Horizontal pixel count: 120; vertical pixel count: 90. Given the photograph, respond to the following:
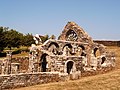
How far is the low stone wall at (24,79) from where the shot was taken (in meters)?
16.8

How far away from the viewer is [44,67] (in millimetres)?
26641

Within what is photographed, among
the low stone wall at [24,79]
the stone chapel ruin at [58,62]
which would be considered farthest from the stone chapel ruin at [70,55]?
the low stone wall at [24,79]

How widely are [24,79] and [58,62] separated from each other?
453 centimetres

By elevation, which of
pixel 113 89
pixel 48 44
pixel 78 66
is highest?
pixel 48 44

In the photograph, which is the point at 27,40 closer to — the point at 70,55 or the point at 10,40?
the point at 10,40

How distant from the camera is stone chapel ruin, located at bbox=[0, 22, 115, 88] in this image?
59.8 feet

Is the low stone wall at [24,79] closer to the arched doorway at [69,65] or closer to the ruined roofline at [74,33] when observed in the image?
the arched doorway at [69,65]

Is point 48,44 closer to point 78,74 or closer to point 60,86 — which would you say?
point 78,74

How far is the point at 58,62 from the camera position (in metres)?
21.3

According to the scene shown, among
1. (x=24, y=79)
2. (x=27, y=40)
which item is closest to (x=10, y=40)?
(x=27, y=40)

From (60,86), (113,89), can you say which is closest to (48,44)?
(60,86)

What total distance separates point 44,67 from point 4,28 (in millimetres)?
34861

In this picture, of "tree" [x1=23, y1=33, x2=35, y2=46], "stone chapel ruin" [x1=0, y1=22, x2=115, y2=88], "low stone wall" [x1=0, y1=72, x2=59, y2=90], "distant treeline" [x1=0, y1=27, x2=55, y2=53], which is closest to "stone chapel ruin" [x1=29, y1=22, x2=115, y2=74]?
"stone chapel ruin" [x1=0, y1=22, x2=115, y2=88]

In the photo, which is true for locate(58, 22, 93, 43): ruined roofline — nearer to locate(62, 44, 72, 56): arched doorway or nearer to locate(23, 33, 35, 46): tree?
locate(62, 44, 72, 56): arched doorway
